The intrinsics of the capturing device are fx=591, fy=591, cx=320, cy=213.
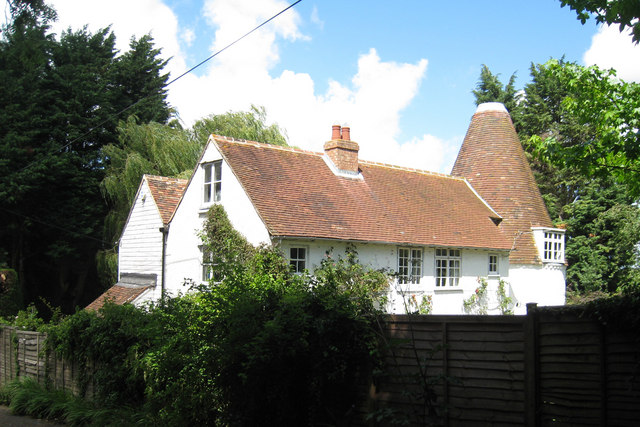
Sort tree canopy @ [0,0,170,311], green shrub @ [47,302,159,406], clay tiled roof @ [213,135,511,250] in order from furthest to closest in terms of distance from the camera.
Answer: tree canopy @ [0,0,170,311] → clay tiled roof @ [213,135,511,250] → green shrub @ [47,302,159,406]

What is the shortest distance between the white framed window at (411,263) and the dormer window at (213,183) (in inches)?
270

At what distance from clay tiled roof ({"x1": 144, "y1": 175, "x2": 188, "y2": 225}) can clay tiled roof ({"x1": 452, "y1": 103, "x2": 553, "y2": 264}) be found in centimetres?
1393

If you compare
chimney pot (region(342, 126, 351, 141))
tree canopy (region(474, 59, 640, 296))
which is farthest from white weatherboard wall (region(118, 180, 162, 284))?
tree canopy (region(474, 59, 640, 296))

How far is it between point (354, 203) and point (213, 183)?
5118mm

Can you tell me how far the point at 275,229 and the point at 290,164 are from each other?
4.66m

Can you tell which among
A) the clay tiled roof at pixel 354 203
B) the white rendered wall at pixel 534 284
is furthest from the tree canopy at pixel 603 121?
the white rendered wall at pixel 534 284

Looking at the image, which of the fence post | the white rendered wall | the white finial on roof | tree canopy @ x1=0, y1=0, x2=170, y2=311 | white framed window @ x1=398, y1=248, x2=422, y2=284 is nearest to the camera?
the fence post

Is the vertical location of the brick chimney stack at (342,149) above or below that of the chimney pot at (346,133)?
below

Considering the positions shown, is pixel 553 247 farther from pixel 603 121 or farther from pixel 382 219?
pixel 603 121

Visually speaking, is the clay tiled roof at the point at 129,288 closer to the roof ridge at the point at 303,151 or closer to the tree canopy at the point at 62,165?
the roof ridge at the point at 303,151

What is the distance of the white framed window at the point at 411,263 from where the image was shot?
2155cm

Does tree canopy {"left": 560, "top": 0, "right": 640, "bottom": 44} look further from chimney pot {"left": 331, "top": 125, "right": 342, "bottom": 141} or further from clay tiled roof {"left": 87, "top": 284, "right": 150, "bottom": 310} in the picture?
clay tiled roof {"left": 87, "top": 284, "right": 150, "bottom": 310}

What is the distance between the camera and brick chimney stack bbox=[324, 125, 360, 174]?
23.1m

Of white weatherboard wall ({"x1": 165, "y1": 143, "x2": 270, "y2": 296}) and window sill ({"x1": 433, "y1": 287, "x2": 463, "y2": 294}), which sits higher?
white weatherboard wall ({"x1": 165, "y1": 143, "x2": 270, "y2": 296})
